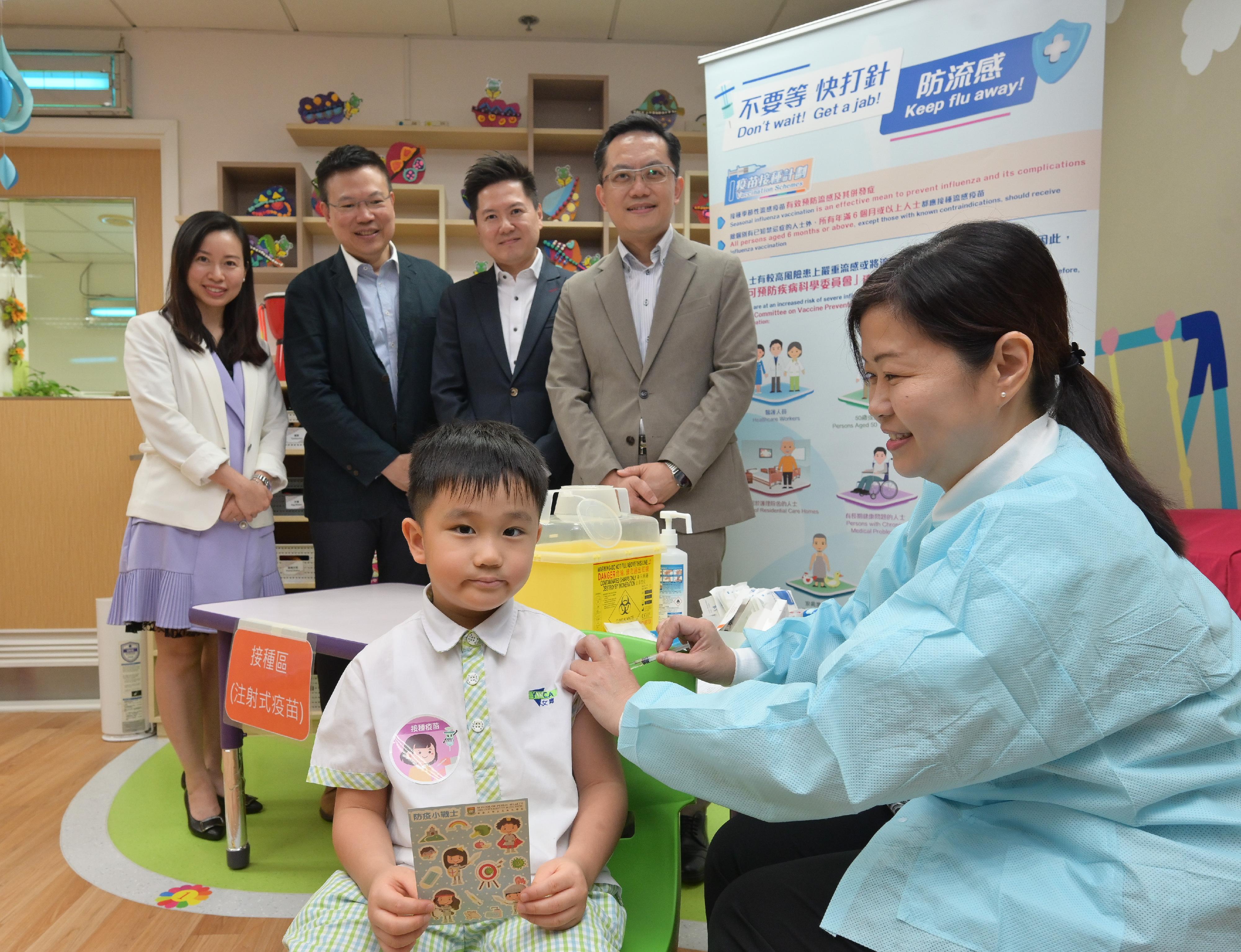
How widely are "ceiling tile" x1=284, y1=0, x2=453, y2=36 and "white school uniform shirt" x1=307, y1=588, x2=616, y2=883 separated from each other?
3729 mm

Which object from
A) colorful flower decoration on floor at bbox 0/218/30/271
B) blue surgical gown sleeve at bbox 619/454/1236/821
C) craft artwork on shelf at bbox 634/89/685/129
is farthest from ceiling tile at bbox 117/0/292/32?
blue surgical gown sleeve at bbox 619/454/1236/821

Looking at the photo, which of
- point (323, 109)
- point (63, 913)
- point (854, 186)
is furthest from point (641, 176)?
point (323, 109)

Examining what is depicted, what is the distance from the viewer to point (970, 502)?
0.95 meters

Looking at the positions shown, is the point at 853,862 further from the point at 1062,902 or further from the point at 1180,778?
the point at 1180,778

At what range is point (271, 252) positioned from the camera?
4.02 meters

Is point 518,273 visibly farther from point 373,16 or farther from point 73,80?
point 73,80

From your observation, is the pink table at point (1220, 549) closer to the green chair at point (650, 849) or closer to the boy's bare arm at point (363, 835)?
the green chair at point (650, 849)

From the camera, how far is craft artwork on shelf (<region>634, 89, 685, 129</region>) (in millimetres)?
4133

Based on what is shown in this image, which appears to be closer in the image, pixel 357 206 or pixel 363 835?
pixel 363 835

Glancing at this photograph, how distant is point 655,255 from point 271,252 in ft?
8.01

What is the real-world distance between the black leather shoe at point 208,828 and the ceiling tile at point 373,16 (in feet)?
11.4

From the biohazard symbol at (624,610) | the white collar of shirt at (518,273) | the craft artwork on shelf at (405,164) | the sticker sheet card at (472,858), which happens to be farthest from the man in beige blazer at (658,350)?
the craft artwork on shelf at (405,164)

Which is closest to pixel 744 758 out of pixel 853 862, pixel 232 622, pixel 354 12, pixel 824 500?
pixel 853 862

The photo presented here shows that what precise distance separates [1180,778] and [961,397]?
408 mm
